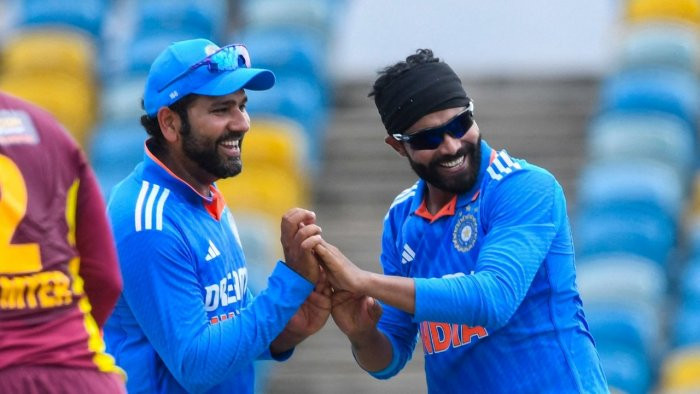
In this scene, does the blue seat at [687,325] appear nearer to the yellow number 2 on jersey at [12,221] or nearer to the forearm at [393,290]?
the forearm at [393,290]

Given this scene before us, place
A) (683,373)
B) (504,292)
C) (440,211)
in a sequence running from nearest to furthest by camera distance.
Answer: (504,292), (440,211), (683,373)

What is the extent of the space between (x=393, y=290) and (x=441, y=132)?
512 millimetres

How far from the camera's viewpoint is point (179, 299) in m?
4.67

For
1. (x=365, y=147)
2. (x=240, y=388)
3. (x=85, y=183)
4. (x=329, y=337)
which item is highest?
(x=85, y=183)

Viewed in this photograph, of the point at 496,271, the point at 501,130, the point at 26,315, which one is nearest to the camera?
the point at 26,315

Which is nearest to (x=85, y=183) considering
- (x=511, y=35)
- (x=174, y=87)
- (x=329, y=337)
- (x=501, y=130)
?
(x=174, y=87)

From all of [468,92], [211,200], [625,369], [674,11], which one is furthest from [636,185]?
[211,200]

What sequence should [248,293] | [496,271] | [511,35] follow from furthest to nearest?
[511,35] → [248,293] → [496,271]

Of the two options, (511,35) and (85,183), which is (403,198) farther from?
(511,35)

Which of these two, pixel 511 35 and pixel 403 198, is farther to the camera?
pixel 511 35

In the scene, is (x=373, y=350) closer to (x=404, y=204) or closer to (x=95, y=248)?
(x=404, y=204)

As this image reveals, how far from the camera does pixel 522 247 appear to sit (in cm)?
470

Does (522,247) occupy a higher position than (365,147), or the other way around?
(522,247)

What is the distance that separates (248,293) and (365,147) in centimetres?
741
